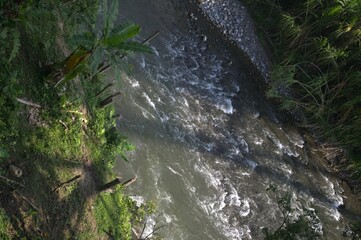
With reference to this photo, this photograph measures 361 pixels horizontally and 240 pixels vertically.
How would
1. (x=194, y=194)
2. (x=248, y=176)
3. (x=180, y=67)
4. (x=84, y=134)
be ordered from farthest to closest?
(x=180, y=67) < (x=248, y=176) < (x=194, y=194) < (x=84, y=134)

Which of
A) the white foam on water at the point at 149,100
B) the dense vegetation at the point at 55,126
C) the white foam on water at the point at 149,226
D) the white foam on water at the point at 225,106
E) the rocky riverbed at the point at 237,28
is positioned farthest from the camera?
the rocky riverbed at the point at 237,28

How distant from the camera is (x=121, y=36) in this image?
4.77m

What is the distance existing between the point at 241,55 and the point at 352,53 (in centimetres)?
305

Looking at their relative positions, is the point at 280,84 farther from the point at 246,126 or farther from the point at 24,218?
the point at 24,218

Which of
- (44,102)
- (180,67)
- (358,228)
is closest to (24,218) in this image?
(44,102)

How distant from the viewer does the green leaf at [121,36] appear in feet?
15.6

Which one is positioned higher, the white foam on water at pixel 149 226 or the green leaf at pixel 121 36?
the green leaf at pixel 121 36

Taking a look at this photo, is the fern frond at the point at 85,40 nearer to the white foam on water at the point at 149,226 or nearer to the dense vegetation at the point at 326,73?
the white foam on water at the point at 149,226

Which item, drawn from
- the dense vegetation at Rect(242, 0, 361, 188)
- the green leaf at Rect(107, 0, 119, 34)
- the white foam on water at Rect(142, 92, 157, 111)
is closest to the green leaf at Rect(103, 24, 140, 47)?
the green leaf at Rect(107, 0, 119, 34)

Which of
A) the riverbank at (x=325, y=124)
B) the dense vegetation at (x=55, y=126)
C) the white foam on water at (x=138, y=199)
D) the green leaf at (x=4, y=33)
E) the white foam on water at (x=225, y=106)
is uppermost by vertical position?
the green leaf at (x=4, y=33)

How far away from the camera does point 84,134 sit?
603 cm

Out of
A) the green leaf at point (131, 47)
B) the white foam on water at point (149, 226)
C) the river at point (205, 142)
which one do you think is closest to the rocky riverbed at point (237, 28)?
the river at point (205, 142)

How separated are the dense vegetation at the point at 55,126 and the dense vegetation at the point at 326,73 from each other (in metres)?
7.03

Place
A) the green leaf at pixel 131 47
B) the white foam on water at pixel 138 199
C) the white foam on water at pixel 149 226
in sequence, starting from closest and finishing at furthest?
the green leaf at pixel 131 47 < the white foam on water at pixel 149 226 < the white foam on water at pixel 138 199
